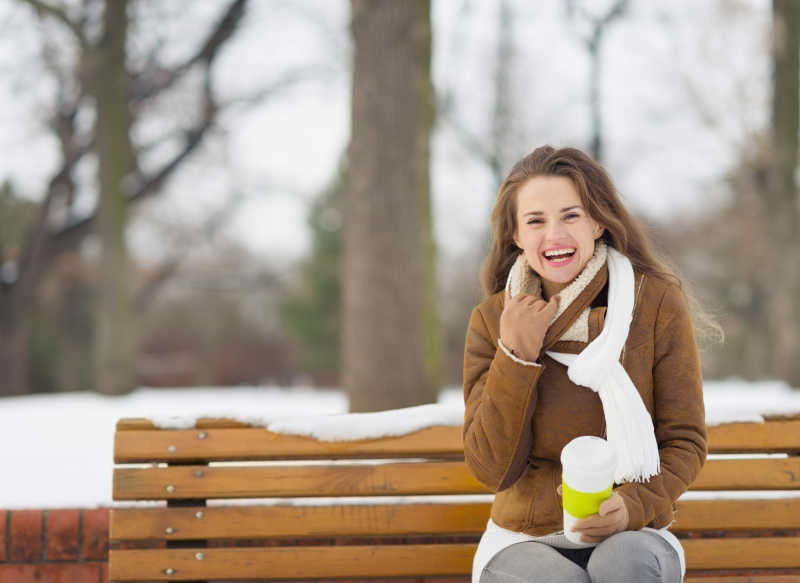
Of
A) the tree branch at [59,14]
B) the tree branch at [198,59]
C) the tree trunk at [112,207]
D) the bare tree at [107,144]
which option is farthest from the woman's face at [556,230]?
the tree branch at [198,59]

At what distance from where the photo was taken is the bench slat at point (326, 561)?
2.64 metres

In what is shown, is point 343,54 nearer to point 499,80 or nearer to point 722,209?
point 499,80

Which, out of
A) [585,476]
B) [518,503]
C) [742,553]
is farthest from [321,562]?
[742,553]

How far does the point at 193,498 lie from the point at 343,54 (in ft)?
29.1

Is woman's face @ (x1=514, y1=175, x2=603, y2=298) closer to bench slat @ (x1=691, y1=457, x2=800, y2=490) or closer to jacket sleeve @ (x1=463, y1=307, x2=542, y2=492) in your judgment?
jacket sleeve @ (x1=463, y1=307, x2=542, y2=492)

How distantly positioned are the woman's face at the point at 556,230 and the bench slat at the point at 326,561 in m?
0.97

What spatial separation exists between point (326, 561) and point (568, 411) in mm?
946

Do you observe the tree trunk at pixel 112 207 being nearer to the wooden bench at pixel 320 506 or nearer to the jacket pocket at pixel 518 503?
Result: the wooden bench at pixel 320 506

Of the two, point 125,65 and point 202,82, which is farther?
point 202,82

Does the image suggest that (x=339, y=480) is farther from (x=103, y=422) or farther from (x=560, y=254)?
(x=103, y=422)

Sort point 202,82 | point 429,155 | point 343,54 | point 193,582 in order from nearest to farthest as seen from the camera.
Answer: point 193,582 → point 429,155 → point 343,54 → point 202,82

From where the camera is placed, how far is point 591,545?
7.22 ft

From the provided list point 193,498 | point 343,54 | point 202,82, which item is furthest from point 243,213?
point 193,498

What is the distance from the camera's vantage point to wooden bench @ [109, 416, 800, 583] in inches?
104
